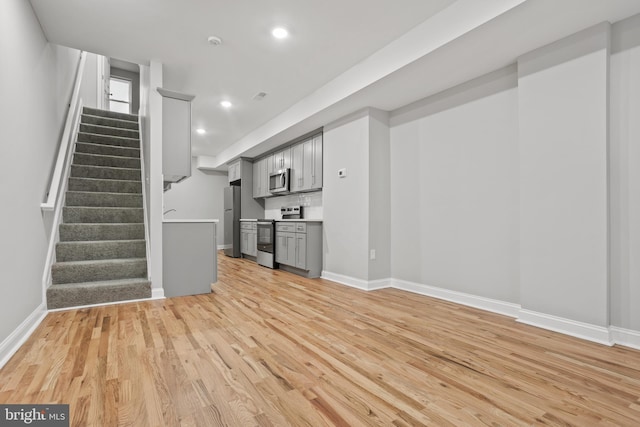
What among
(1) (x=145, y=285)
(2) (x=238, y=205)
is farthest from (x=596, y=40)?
(2) (x=238, y=205)

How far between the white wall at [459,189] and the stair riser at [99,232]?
3.39 metres

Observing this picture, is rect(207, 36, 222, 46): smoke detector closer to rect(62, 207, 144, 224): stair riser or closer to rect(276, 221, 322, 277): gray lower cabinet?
rect(62, 207, 144, 224): stair riser

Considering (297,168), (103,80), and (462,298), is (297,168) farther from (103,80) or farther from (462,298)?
(103,80)

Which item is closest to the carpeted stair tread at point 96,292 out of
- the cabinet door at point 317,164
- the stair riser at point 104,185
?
the stair riser at point 104,185

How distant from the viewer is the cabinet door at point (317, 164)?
5125 mm

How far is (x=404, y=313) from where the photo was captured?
9.90 feet

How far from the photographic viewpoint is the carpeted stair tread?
3047 mm

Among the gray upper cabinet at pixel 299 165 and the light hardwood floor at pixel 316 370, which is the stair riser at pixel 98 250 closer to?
the light hardwood floor at pixel 316 370

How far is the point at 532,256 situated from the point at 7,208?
13.1 feet

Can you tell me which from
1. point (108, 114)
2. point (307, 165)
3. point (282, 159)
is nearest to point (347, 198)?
point (307, 165)

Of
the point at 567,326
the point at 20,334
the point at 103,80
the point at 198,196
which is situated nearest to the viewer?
the point at 20,334

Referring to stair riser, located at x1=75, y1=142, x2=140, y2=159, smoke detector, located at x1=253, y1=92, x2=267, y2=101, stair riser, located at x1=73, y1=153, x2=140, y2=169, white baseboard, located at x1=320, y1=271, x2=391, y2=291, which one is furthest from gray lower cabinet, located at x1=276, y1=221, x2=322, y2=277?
stair riser, located at x1=75, y1=142, x2=140, y2=159

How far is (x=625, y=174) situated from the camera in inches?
90.7

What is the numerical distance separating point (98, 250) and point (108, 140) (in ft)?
7.28
